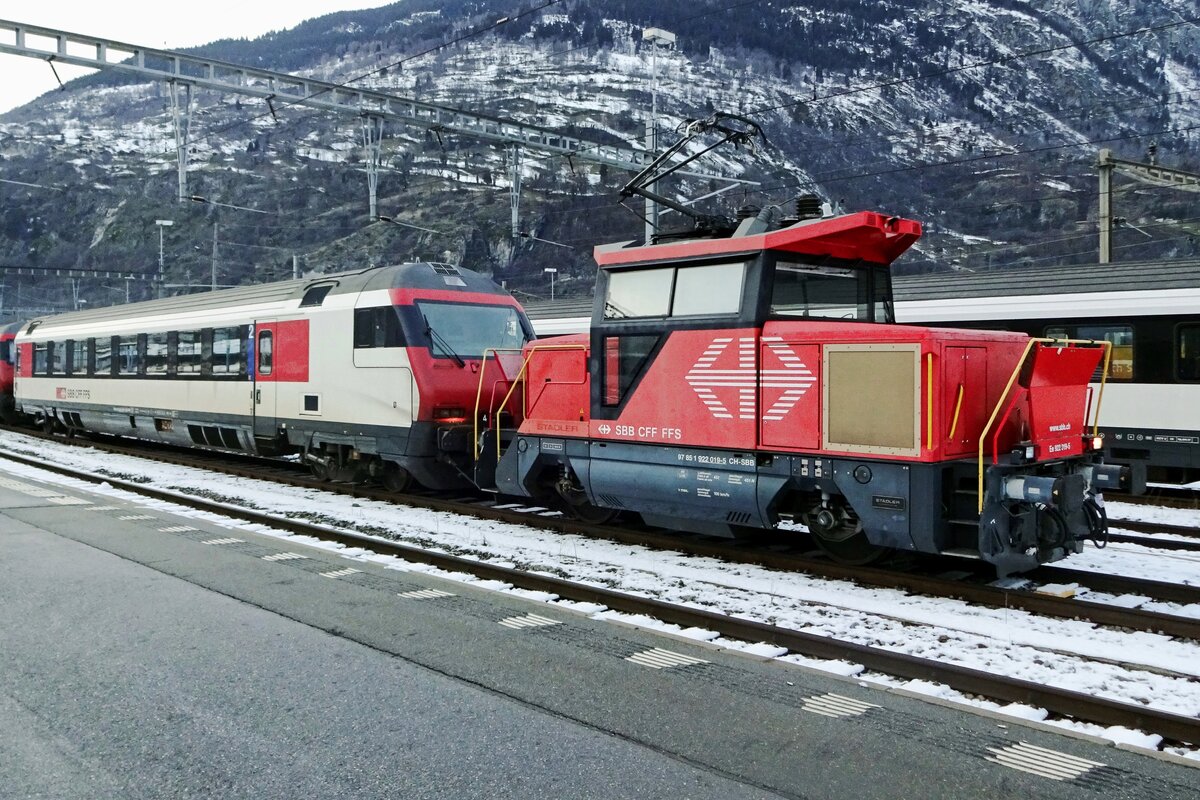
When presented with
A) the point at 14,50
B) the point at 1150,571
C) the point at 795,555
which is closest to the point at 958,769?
the point at 795,555

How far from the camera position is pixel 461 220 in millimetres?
103000

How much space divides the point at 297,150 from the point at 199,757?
473 ft

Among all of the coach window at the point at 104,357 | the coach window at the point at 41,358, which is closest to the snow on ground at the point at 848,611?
the coach window at the point at 104,357

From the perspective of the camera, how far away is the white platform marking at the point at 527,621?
6.59 meters

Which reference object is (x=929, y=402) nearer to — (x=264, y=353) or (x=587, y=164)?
(x=264, y=353)

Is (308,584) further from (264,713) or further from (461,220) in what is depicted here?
(461,220)

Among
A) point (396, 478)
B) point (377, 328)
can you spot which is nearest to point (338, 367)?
point (377, 328)

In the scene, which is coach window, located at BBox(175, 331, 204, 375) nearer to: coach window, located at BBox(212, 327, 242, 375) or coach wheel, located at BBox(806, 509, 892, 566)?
coach window, located at BBox(212, 327, 242, 375)

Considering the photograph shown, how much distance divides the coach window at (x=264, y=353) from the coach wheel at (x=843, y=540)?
10145mm

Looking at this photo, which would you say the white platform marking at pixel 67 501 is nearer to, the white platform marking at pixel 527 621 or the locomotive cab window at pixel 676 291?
the locomotive cab window at pixel 676 291

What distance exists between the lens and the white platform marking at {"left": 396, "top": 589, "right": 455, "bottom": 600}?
290 inches

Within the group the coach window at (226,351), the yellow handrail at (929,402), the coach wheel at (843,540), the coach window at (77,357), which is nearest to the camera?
the yellow handrail at (929,402)

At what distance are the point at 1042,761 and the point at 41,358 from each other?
26.9 m

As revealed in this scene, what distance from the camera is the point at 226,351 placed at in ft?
53.8
